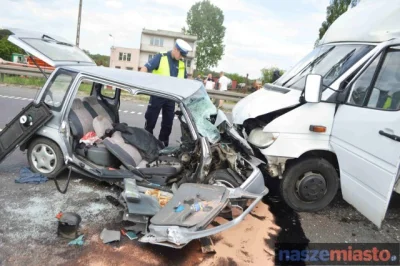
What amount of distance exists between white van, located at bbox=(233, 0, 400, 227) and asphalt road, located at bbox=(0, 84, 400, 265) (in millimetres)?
283

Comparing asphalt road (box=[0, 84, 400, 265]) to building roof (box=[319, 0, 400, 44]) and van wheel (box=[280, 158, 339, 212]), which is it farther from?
building roof (box=[319, 0, 400, 44])

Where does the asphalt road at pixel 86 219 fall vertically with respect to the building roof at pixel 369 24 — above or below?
below

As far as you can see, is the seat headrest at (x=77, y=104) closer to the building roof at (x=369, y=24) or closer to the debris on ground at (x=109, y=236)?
the debris on ground at (x=109, y=236)

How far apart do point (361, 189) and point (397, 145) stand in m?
0.65

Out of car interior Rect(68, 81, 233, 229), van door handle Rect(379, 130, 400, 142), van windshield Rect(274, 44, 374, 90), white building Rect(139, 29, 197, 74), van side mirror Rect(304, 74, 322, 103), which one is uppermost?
white building Rect(139, 29, 197, 74)

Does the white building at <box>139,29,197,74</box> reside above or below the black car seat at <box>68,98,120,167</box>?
above

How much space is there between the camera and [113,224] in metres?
3.33

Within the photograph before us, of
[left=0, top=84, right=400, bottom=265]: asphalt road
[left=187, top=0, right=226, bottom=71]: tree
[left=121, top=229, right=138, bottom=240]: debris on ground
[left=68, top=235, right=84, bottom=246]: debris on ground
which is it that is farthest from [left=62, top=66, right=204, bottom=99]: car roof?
[left=187, top=0, right=226, bottom=71]: tree

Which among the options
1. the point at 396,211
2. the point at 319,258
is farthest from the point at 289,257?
the point at 396,211

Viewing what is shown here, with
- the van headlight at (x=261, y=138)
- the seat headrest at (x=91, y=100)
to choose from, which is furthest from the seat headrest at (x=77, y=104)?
the van headlight at (x=261, y=138)

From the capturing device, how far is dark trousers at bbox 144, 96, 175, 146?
5402 millimetres

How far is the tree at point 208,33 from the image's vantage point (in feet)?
195

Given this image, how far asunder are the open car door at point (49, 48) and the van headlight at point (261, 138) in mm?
2484

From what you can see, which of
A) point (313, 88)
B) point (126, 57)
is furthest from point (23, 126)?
point (126, 57)
